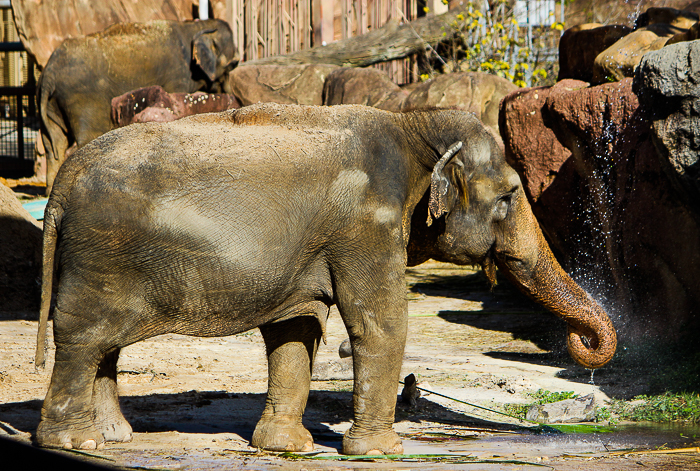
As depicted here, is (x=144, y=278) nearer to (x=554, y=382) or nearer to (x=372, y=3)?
(x=554, y=382)

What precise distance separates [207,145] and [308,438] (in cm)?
158

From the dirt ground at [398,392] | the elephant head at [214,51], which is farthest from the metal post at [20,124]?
the dirt ground at [398,392]

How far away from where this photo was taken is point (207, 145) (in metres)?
3.88

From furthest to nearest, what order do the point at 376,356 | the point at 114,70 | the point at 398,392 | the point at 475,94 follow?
the point at 114,70 → the point at 475,94 → the point at 398,392 → the point at 376,356

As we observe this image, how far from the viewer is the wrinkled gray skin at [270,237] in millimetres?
3723

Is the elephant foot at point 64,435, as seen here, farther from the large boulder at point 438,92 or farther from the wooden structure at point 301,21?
the wooden structure at point 301,21

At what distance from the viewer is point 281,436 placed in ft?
13.9

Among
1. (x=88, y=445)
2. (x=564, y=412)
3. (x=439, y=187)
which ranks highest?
(x=439, y=187)

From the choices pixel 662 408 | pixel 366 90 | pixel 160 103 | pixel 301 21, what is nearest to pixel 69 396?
pixel 662 408

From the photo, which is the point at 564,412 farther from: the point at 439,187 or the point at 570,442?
the point at 439,187

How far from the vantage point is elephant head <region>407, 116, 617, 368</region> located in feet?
14.0

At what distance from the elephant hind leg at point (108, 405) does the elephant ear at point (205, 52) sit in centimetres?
907

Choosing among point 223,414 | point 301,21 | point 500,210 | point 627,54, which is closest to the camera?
point 500,210

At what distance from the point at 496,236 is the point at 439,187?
0.51m
